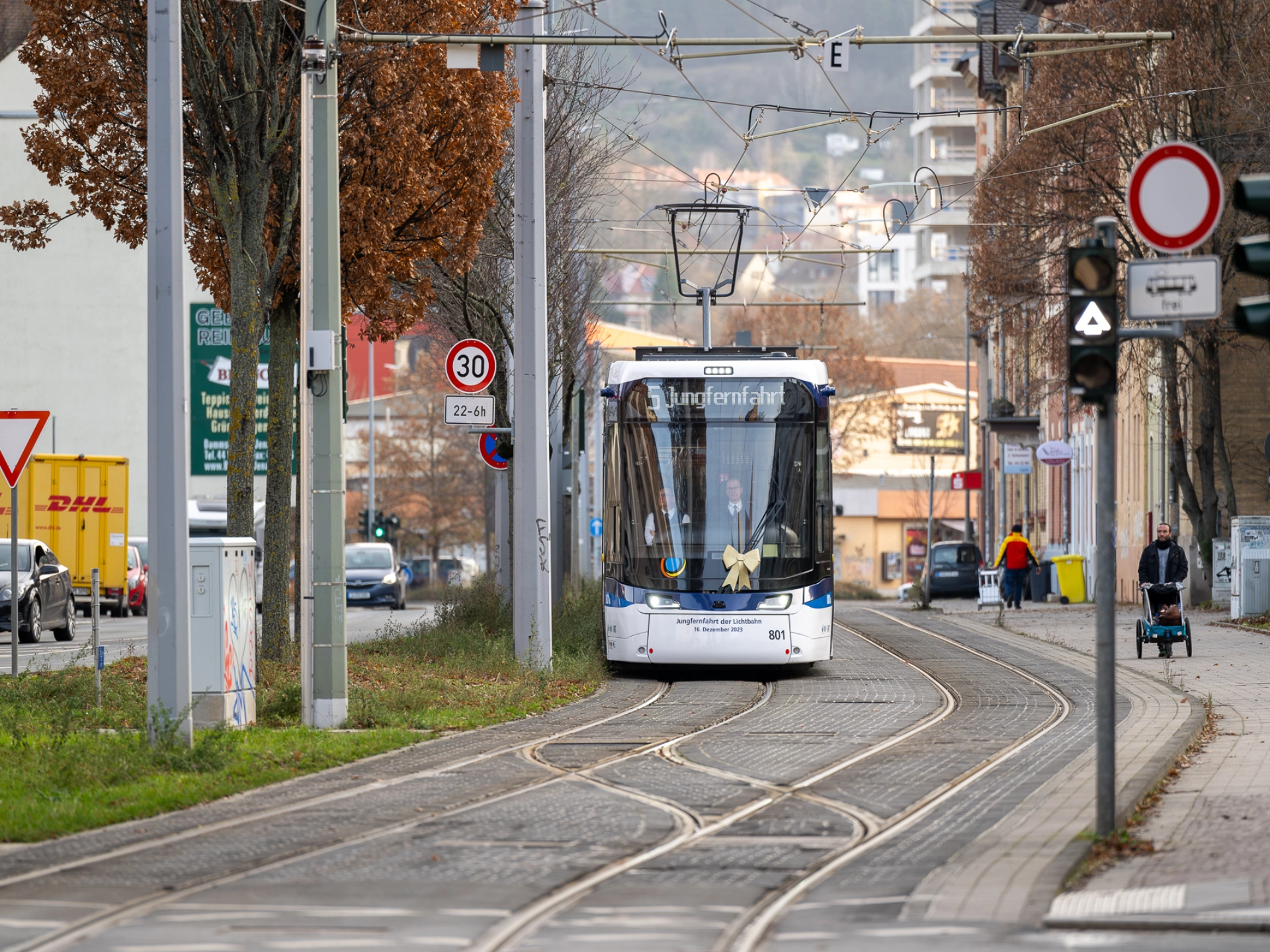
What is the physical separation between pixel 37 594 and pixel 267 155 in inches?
532

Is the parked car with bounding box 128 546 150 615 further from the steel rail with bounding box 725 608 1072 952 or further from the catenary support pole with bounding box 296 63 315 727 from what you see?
the steel rail with bounding box 725 608 1072 952

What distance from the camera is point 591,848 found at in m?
9.40

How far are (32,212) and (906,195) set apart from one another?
45.9ft

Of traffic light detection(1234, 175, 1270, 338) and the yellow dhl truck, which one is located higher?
traffic light detection(1234, 175, 1270, 338)

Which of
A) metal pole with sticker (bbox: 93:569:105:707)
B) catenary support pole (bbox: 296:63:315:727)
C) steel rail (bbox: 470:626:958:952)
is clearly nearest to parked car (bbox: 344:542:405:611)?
metal pole with sticker (bbox: 93:569:105:707)

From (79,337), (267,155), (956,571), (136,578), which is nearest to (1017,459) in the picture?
(956,571)

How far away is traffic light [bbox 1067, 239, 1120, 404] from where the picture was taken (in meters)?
9.03

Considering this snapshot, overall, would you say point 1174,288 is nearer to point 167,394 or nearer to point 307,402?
point 167,394

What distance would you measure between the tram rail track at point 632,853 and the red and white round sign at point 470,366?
20.2 ft

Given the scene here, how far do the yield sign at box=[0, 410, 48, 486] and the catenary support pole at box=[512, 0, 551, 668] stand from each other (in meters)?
5.30

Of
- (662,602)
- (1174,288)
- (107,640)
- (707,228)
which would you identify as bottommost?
(107,640)

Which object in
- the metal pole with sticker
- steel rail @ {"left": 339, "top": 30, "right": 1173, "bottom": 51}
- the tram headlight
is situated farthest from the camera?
the tram headlight

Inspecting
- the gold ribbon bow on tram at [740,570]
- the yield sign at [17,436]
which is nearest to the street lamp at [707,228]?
the gold ribbon bow on tram at [740,570]

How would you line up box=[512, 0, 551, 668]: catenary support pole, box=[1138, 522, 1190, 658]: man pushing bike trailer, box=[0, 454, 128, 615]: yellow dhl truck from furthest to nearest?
box=[0, 454, 128, 615]: yellow dhl truck
box=[1138, 522, 1190, 658]: man pushing bike trailer
box=[512, 0, 551, 668]: catenary support pole
